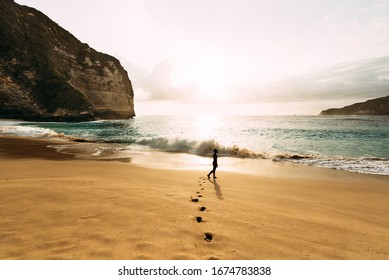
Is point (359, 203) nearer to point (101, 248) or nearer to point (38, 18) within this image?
point (101, 248)

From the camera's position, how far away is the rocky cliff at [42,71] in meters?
64.1

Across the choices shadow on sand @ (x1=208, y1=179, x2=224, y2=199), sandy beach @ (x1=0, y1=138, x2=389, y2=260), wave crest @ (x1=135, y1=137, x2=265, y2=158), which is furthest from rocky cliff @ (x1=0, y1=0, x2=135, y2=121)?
sandy beach @ (x1=0, y1=138, x2=389, y2=260)

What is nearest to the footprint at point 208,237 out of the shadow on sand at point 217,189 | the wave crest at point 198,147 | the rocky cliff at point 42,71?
the shadow on sand at point 217,189

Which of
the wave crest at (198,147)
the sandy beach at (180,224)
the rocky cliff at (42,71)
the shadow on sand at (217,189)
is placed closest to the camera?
the sandy beach at (180,224)

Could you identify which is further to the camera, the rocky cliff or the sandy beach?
the rocky cliff

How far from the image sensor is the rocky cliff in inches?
2525

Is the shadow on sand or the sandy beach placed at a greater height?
the sandy beach

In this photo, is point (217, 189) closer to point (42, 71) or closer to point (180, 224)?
point (180, 224)

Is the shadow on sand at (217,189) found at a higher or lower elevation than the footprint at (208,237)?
lower

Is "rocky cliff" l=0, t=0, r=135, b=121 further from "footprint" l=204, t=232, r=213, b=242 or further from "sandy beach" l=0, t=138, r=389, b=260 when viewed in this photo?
"footprint" l=204, t=232, r=213, b=242

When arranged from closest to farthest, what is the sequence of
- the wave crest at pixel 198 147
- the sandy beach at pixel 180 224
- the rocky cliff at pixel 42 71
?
the sandy beach at pixel 180 224 → the wave crest at pixel 198 147 → the rocky cliff at pixel 42 71

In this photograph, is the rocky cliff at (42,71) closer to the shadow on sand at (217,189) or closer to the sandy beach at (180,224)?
the shadow on sand at (217,189)
